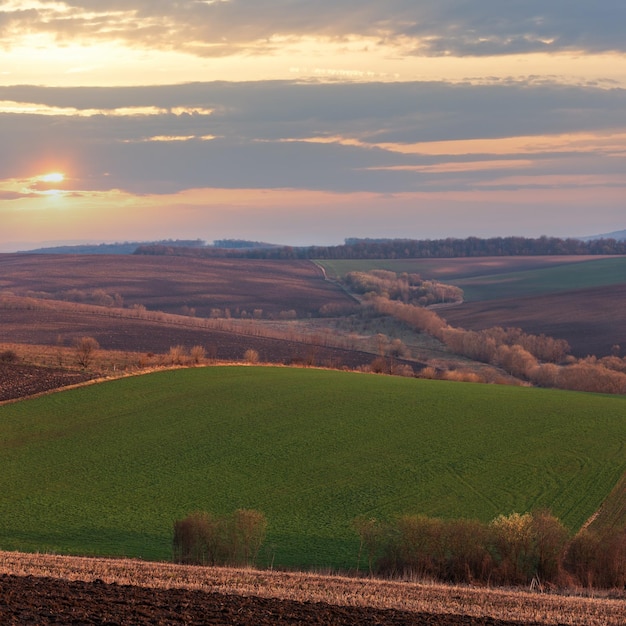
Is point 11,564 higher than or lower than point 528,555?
higher

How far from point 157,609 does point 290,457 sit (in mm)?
22806

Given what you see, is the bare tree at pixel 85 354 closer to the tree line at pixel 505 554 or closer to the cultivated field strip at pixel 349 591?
the cultivated field strip at pixel 349 591

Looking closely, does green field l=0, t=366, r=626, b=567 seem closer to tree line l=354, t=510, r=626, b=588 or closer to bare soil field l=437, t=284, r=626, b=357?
tree line l=354, t=510, r=626, b=588

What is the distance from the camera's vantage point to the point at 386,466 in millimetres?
35531

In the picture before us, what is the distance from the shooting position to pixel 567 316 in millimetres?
101125

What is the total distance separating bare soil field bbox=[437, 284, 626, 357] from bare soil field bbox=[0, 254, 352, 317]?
2423cm

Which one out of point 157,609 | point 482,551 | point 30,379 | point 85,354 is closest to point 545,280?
point 85,354

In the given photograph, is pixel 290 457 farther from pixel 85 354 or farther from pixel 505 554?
pixel 85 354

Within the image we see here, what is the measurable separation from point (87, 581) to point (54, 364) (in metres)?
41.6

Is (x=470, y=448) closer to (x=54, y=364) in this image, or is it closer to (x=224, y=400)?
(x=224, y=400)

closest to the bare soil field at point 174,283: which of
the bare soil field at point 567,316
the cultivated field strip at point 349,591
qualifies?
the bare soil field at point 567,316

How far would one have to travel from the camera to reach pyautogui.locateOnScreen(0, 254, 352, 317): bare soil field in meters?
128

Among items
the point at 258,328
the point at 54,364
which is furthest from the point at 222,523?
the point at 258,328

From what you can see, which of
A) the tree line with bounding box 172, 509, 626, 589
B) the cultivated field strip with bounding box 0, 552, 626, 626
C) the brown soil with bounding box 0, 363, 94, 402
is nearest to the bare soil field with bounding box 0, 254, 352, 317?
the brown soil with bounding box 0, 363, 94, 402
